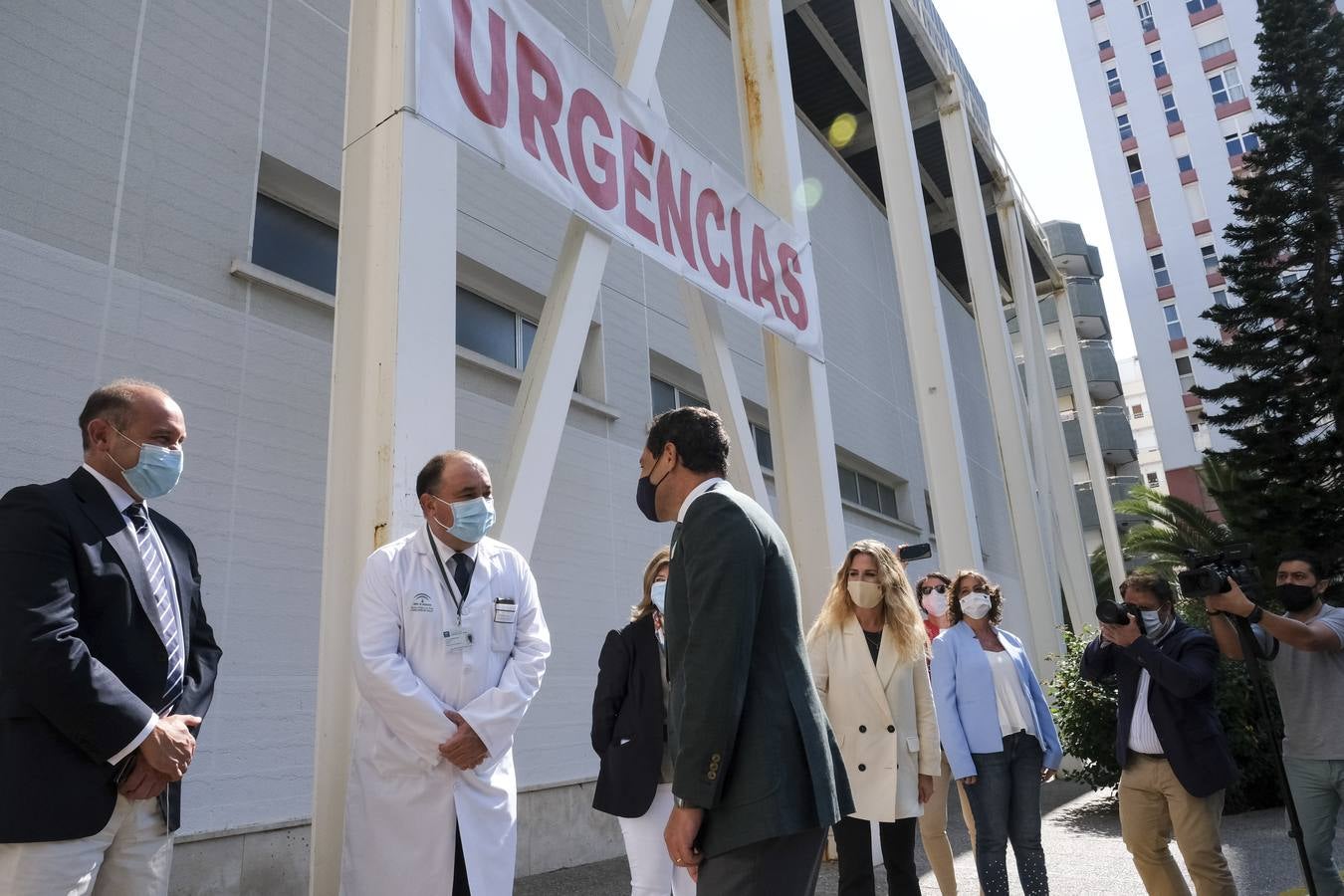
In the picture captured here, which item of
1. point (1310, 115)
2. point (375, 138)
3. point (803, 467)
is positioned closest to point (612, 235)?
point (375, 138)

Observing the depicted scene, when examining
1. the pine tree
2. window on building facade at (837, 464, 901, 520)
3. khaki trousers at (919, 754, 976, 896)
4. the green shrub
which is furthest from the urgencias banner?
the pine tree

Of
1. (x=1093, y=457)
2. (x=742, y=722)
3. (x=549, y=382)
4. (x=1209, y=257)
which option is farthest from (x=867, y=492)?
(x=1209, y=257)

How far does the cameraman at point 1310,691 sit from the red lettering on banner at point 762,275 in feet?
10.1

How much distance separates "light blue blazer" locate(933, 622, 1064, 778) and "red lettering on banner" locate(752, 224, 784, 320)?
2.31m

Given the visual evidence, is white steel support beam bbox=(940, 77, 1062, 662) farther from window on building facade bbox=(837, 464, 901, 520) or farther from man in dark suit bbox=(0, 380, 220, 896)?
man in dark suit bbox=(0, 380, 220, 896)

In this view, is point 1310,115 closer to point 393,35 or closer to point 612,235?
point 612,235

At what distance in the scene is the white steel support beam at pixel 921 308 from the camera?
379 inches

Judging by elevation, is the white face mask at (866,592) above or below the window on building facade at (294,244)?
below

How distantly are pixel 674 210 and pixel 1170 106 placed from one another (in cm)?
4228

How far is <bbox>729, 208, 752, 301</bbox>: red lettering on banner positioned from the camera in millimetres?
5723

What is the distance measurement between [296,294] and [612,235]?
90.0 inches

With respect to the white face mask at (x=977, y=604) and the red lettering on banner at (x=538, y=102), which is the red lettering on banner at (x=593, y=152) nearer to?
the red lettering on banner at (x=538, y=102)

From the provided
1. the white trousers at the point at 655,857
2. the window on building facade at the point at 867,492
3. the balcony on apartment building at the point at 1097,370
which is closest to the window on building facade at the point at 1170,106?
the balcony on apartment building at the point at 1097,370

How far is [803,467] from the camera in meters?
6.40
